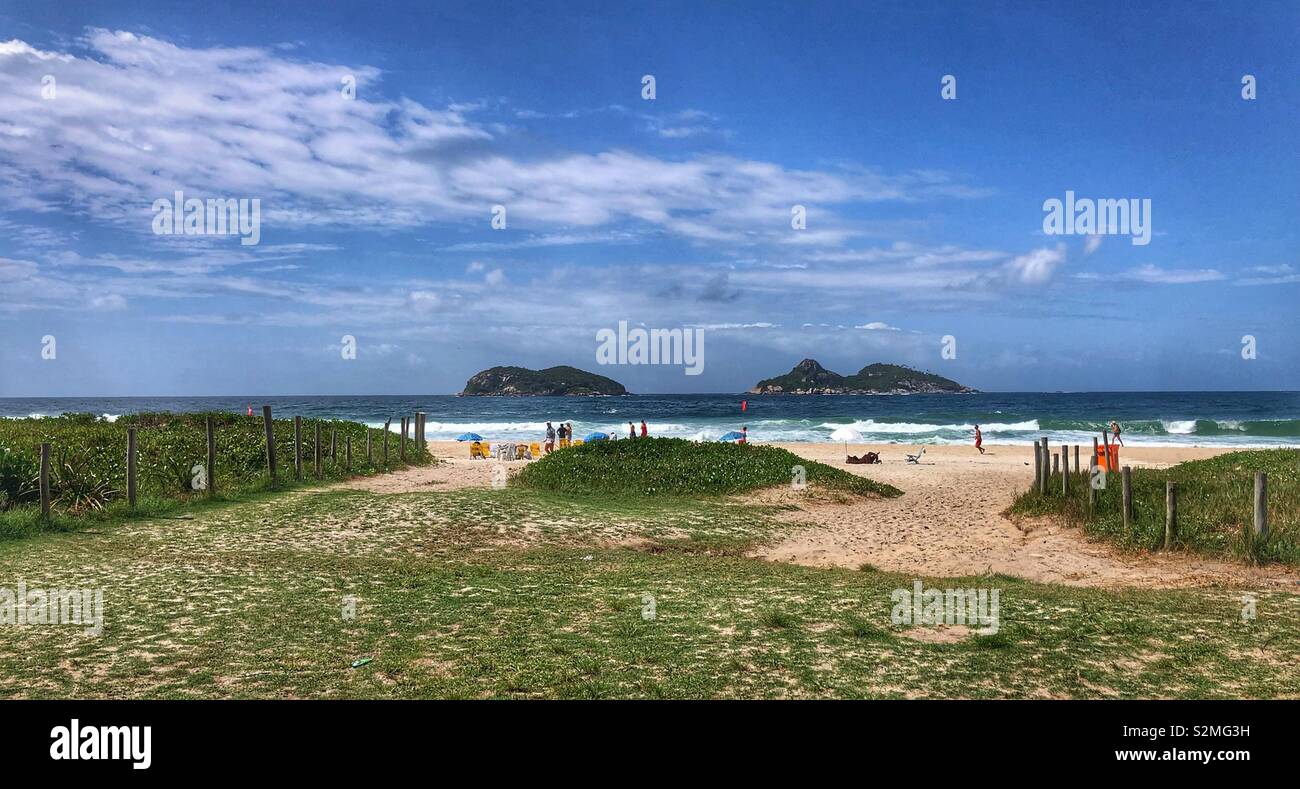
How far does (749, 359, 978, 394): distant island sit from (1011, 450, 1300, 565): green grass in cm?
16141

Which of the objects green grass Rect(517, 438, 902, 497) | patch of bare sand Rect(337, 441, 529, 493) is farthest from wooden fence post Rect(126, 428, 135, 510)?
green grass Rect(517, 438, 902, 497)

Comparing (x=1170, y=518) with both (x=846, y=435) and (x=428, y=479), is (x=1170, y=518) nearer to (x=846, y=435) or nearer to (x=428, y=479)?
(x=428, y=479)

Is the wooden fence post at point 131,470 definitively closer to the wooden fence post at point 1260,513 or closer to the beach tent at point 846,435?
the wooden fence post at point 1260,513

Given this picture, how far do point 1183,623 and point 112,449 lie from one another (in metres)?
22.6

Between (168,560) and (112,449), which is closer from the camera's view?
(168,560)

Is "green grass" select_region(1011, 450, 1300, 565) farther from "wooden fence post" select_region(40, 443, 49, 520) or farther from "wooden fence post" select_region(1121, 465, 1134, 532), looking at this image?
"wooden fence post" select_region(40, 443, 49, 520)

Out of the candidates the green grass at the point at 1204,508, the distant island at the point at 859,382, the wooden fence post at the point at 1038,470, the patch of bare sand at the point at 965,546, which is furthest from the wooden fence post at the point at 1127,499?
the distant island at the point at 859,382

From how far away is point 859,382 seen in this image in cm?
18400

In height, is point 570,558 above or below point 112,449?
below

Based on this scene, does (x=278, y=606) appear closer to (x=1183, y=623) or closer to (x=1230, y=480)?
(x=1183, y=623)
